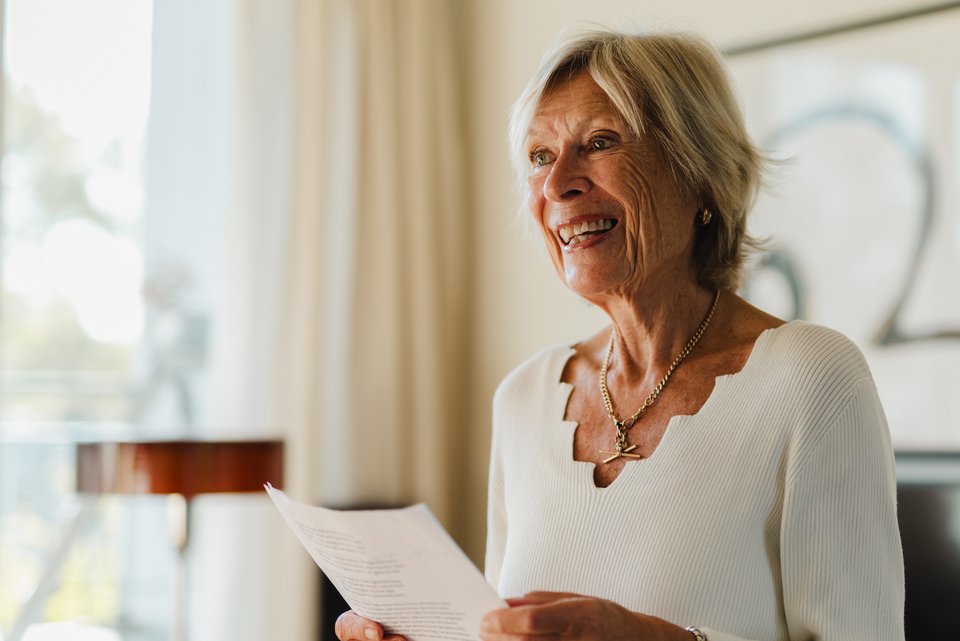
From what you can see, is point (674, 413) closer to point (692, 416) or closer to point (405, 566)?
point (692, 416)

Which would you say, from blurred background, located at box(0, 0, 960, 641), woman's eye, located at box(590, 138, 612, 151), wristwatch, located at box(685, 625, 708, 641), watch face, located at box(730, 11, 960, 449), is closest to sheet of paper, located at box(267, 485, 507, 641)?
wristwatch, located at box(685, 625, 708, 641)

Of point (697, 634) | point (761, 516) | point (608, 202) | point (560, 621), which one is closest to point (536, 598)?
point (560, 621)

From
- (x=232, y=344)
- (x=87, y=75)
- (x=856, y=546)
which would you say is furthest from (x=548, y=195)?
(x=87, y=75)

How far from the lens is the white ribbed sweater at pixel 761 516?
1.18 metres

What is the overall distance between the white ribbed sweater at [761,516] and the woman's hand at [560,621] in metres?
0.17

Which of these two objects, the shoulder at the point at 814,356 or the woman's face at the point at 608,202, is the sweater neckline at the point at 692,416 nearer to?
the shoulder at the point at 814,356

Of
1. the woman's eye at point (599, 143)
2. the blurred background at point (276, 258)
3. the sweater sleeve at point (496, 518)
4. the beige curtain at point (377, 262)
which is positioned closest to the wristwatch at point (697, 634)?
the sweater sleeve at point (496, 518)

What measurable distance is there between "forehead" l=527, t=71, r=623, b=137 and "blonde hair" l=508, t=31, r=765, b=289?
1 centimetres

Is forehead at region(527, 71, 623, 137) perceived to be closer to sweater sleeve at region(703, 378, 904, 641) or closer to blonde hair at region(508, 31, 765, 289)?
blonde hair at region(508, 31, 765, 289)

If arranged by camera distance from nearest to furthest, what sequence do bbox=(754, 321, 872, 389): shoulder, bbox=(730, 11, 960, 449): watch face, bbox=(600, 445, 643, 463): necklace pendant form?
1. bbox=(754, 321, 872, 389): shoulder
2. bbox=(600, 445, 643, 463): necklace pendant
3. bbox=(730, 11, 960, 449): watch face

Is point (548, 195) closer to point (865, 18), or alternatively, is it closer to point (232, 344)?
point (865, 18)

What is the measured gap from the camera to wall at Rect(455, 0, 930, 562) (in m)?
3.19

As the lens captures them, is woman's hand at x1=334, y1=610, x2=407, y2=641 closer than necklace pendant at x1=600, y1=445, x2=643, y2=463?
Yes

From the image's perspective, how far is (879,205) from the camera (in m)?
2.41
